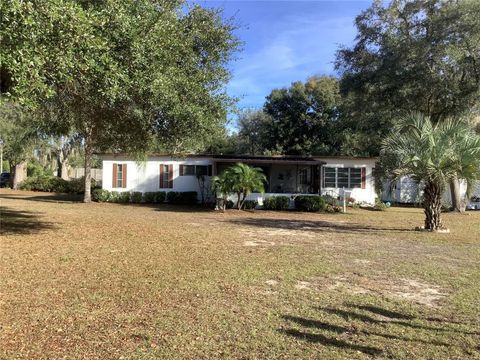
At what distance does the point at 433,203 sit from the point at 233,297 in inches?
394

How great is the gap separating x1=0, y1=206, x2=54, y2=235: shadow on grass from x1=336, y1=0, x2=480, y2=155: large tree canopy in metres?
14.7

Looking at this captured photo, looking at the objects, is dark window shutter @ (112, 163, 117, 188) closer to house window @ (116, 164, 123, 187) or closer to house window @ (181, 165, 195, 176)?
house window @ (116, 164, 123, 187)

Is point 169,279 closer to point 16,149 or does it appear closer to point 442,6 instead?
point 442,6

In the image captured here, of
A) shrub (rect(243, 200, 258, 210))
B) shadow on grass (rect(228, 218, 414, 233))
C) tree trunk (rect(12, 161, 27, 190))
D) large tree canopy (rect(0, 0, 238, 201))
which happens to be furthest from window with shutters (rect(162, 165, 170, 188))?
tree trunk (rect(12, 161, 27, 190))

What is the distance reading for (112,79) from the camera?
22.9 ft

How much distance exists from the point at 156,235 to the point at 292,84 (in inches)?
1119

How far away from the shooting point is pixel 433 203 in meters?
13.8

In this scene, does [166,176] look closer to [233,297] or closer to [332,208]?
[332,208]

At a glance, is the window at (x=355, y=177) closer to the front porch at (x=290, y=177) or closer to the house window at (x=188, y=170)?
the front porch at (x=290, y=177)

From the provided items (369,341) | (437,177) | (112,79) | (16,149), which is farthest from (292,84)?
(369,341)


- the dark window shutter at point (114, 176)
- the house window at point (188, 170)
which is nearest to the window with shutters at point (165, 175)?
the house window at point (188, 170)

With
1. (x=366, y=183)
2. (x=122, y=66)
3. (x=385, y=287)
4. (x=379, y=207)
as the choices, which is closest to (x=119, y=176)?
(x=366, y=183)

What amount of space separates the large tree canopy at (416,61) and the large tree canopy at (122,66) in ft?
33.5

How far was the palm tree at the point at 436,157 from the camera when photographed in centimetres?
1305
